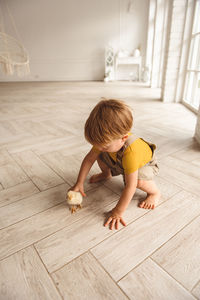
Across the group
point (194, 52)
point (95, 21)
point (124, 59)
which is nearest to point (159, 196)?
point (194, 52)

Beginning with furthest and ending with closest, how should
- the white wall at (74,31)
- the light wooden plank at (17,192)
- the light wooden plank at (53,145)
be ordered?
1. the white wall at (74,31)
2. the light wooden plank at (53,145)
3. the light wooden plank at (17,192)

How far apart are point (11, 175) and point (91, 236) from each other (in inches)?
22.8

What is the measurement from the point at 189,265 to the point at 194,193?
0.37 metres

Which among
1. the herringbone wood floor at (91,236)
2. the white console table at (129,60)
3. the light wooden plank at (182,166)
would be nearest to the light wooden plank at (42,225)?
the herringbone wood floor at (91,236)

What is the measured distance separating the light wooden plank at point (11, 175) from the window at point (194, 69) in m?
Result: 1.90

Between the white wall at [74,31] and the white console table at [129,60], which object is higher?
the white wall at [74,31]

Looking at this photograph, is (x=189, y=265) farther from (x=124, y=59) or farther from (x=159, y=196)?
(x=124, y=59)

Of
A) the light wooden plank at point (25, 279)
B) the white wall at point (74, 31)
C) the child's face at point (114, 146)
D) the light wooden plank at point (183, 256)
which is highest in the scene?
the white wall at point (74, 31)

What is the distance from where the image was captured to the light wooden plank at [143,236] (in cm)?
59

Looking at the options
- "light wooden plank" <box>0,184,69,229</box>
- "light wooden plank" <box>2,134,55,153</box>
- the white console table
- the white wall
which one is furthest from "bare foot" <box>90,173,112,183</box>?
the white wall

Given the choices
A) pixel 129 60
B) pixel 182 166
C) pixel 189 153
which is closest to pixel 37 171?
pixel 182 166

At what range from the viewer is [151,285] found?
53 centimetres

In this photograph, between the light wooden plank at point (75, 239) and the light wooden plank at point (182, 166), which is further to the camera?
the light wooden plank at point (182, 166)

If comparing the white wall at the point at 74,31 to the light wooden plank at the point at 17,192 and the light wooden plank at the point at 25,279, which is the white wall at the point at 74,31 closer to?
the light wooden plank at the point at 17,192
